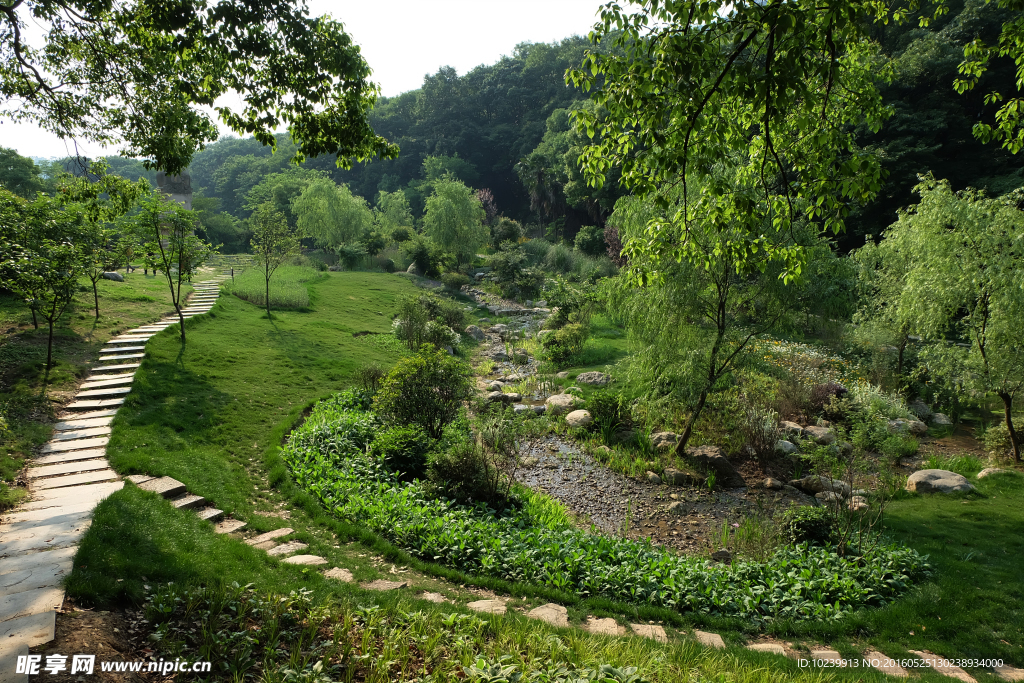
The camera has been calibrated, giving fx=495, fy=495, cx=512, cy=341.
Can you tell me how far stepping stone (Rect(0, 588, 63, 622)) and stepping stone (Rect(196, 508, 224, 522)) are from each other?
257 centimetres

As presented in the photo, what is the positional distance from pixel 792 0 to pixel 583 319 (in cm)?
1685

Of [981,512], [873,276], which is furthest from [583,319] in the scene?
[981,512]

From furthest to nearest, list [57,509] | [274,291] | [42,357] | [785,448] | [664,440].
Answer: [274,291]
[664,440]
[785,448]
[42,357]
[57,509]

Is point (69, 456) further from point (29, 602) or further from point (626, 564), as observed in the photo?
point (626, 564)

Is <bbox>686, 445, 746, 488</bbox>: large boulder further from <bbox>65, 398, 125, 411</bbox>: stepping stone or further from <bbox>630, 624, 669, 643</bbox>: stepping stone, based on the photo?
<bbox>65, 398, 125, 411</bbox>: stepping stone

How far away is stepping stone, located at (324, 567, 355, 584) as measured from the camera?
17.7ft

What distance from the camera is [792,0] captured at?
12.1 ft

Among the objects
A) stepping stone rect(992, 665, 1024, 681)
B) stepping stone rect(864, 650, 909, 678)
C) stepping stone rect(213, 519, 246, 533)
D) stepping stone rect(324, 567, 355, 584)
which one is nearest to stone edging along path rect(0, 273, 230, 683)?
stepping stone rect(213, 519, 246, 533)

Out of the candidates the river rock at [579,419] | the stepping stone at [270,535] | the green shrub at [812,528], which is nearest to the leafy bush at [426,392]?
the river rock at [579,419]

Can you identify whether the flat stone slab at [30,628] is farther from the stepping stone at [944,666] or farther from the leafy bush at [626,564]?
the stepping stone at [944,666]

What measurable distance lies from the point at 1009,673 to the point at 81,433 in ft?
39.7

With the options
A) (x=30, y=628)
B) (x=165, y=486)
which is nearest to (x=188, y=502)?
(x=165, y=486)

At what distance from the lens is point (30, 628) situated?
11.0 ft

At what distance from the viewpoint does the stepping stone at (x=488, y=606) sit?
4.85 meters
